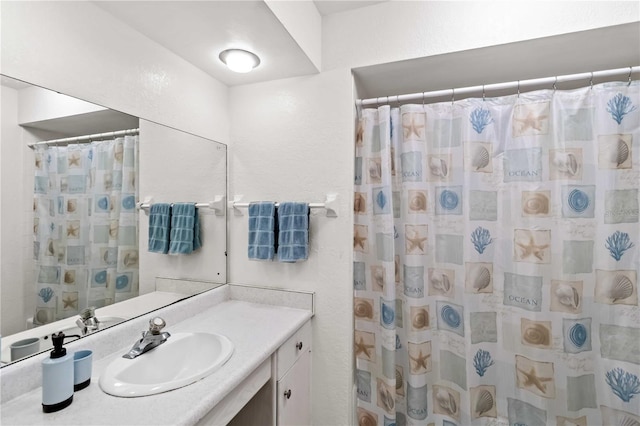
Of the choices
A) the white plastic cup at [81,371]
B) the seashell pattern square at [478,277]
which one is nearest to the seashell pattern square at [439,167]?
the seashell pattern square at [478,277]

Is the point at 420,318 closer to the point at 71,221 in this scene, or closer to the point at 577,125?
the point at 577,125

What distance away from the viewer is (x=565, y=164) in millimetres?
1383

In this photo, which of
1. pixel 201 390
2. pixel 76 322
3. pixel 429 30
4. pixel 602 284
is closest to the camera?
pixel 201 390

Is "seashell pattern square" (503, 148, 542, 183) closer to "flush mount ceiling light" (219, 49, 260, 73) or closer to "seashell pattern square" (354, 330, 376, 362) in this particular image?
"seashell pattern square" (354, 330, 376, 362)

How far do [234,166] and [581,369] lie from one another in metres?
2.17

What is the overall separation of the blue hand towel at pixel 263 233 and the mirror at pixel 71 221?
0.31 m

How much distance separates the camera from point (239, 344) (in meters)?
1.21

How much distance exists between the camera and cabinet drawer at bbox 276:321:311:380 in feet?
4.34

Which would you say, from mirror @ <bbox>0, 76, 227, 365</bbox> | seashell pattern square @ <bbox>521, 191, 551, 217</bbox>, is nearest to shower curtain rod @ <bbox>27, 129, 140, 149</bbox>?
mirror @ <bbox>0, 76, 227, 365</bbox>

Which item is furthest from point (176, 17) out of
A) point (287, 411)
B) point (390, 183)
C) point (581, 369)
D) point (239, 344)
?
point (581, 369)

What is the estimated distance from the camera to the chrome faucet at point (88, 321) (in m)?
1.05

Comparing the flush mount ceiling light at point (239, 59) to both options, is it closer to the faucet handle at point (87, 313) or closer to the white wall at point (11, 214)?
the white wall at point (11, 214)

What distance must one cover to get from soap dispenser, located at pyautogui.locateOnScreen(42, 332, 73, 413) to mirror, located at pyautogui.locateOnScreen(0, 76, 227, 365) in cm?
23

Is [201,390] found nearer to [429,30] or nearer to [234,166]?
[234,166]
